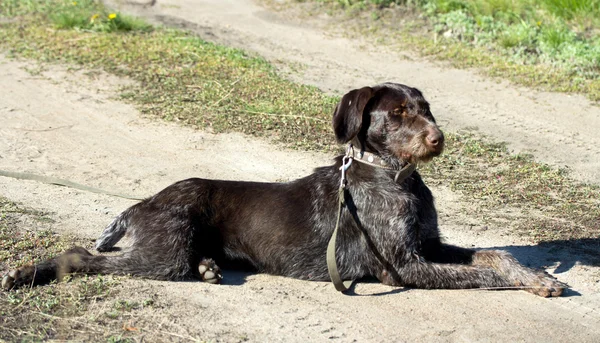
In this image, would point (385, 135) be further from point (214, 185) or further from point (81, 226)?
point (81, 226)

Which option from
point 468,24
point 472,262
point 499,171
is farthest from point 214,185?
point 468,24

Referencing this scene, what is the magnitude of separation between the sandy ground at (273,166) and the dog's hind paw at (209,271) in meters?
0.06

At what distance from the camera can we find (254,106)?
972 cm

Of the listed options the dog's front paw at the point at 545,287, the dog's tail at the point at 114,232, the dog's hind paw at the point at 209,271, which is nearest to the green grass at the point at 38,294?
the dog's tail at the point at 114,232

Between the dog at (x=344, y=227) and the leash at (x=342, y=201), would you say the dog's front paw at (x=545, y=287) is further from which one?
the leash at (x=342, y=201)

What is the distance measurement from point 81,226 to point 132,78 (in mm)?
4189

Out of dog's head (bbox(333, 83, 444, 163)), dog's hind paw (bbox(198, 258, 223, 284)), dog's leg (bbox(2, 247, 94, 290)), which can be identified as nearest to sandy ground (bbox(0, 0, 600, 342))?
dog's hind paw (bbox(198, 258, 223, 284))

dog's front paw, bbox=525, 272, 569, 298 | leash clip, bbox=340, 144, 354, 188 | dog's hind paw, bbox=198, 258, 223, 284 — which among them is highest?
leash clip, bbox=340, 144, 354, 188

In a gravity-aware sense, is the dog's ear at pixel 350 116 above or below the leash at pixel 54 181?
above

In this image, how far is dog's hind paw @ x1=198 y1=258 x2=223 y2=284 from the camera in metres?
5.72

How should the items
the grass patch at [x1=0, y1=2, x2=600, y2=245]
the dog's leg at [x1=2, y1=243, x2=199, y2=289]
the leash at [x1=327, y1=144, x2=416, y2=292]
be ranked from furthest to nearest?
the grass patch at [x1=0, y1=2, x2=600, y2=245], the dog's leg at [x1=2, y1=243, x2=199, y2=289], the leash at [x1=327, y1=144, x2=416, y2=292]

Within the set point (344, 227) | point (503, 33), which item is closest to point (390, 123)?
point (344, 227)

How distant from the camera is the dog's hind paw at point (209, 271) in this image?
18.8 ft

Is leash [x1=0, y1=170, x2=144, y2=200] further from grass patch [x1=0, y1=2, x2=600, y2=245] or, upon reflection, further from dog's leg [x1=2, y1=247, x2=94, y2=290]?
grass patch [x1=0, y1=2, x2=600, y2=245]
